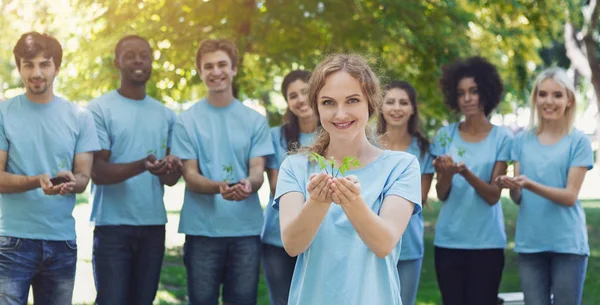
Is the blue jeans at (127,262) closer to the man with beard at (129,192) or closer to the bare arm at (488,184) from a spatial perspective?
the man with beard at (129,192)

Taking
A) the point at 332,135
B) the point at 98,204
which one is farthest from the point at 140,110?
the point at 332,135

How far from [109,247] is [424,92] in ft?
18.8

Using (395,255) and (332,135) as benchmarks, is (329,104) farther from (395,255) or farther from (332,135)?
(395,255)

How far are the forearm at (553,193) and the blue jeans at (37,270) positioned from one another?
3.13 metres

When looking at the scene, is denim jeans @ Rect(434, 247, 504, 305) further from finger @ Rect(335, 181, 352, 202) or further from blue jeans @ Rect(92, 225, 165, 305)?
finger @ Rect(335, 181, 352, 202)

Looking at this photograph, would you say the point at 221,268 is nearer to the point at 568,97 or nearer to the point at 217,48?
the point at 217,48

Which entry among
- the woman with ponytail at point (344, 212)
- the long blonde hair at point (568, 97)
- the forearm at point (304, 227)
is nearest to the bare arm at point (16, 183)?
the woman with ponytail at point (344, 212)

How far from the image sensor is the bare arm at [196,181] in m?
5.21

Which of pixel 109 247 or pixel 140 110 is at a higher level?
pixel 140 110

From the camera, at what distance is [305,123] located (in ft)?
18.5

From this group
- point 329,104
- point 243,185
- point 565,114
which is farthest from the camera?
point 565,114

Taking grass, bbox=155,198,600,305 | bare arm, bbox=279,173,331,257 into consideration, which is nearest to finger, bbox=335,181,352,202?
bare arm, bbox=279,173,331,257

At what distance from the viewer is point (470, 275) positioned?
214 inches

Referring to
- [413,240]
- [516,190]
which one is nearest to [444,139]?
[516,190]
